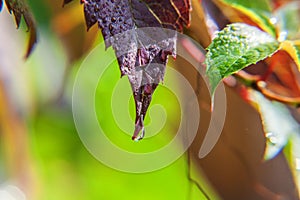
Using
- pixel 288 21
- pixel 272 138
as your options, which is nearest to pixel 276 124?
pixel 272 138

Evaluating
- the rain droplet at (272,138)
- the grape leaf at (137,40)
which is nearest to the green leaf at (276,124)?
the rain droplet at (272,138)

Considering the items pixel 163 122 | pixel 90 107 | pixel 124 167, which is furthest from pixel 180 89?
pixel 90 107

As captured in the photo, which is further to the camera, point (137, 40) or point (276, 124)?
point (276, 124)

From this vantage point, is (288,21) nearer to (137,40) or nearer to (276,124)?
(276,124)

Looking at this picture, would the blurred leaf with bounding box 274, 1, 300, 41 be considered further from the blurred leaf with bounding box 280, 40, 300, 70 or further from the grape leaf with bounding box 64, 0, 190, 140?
the grape leaf with bounding box 64, 0, 190, 140

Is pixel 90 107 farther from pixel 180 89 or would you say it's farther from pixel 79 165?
pixel 180 89

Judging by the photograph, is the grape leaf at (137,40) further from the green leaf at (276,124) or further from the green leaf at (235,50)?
the green leaf at (276,124)
